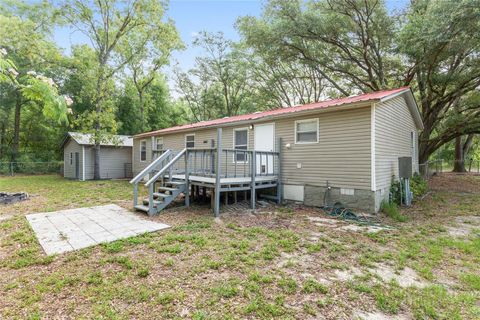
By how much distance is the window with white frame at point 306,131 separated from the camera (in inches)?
291

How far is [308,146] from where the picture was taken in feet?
24.5

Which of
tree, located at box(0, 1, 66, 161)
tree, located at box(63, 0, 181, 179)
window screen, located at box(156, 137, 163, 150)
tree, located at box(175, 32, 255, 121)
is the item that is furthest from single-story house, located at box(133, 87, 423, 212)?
tree, located at box(175, 32, 255, 121)

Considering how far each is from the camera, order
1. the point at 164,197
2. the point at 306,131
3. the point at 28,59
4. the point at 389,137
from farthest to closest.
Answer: the point at 28,59, the point at 306,131, the point at 389,137, the point at 164,197

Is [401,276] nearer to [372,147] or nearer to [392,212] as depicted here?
[392,212]

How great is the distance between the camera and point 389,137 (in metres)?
7.38

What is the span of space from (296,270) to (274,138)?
5.54 metres

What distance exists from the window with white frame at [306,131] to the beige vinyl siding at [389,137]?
1662 millimetres

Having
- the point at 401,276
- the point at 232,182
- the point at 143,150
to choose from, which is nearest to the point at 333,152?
the point at 232,182

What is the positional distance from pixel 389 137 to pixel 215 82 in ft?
67.0

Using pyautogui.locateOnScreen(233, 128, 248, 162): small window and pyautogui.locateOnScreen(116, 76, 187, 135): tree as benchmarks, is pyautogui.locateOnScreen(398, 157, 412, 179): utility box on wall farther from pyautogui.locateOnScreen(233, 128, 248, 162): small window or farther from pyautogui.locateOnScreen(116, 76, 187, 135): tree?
pyautogui.locateOnScreen(116, 76, 187, 135): tree

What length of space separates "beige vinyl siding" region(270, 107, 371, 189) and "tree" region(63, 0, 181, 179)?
40.6 feet

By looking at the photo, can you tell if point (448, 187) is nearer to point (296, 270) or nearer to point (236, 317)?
point (296, 270)

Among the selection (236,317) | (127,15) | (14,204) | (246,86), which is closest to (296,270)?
(236,317)

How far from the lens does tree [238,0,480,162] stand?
9367mm
